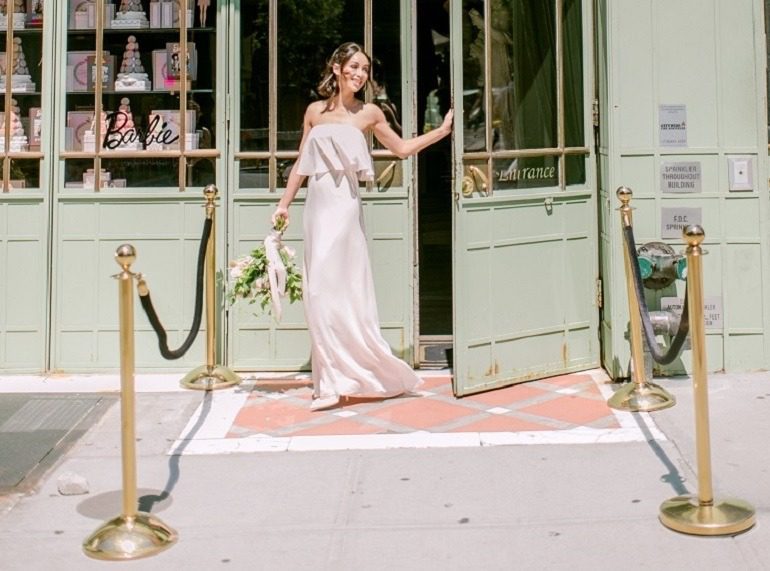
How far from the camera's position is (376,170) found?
314 inches

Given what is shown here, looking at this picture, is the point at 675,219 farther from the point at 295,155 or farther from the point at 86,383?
the point at 86,383

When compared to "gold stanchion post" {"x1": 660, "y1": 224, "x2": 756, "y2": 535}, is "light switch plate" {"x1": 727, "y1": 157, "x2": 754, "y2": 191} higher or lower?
higher

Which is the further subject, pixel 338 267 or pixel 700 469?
pixel 338 267

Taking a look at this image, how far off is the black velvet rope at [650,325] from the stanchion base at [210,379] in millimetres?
2832

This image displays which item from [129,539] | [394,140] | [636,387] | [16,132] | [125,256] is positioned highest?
[16,132]

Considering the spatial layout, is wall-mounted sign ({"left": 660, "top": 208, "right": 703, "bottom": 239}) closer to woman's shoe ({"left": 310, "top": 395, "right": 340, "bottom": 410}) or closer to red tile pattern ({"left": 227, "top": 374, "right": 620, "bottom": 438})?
red tile pattern ({"left": 227, "top": 374, "right": 620, "bottom": 438})

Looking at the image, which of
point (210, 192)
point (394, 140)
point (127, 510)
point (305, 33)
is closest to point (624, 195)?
point (394, 140)

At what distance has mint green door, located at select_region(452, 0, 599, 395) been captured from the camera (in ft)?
23.6

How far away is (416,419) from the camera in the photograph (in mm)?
6793

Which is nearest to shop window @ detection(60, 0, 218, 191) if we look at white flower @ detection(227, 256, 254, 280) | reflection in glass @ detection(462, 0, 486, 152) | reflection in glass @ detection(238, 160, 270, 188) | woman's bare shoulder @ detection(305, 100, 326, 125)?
reflection in glass @ detection(238, 160, 270, 188)

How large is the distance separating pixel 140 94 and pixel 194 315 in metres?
2.29

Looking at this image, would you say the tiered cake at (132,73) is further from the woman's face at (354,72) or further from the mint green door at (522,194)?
the mint green door at (522,194)

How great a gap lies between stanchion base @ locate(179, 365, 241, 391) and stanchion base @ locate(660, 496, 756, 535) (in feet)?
11.5

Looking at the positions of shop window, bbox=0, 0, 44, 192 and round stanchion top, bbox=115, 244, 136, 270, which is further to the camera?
shop window, bbox=0, 0, 44, 192
